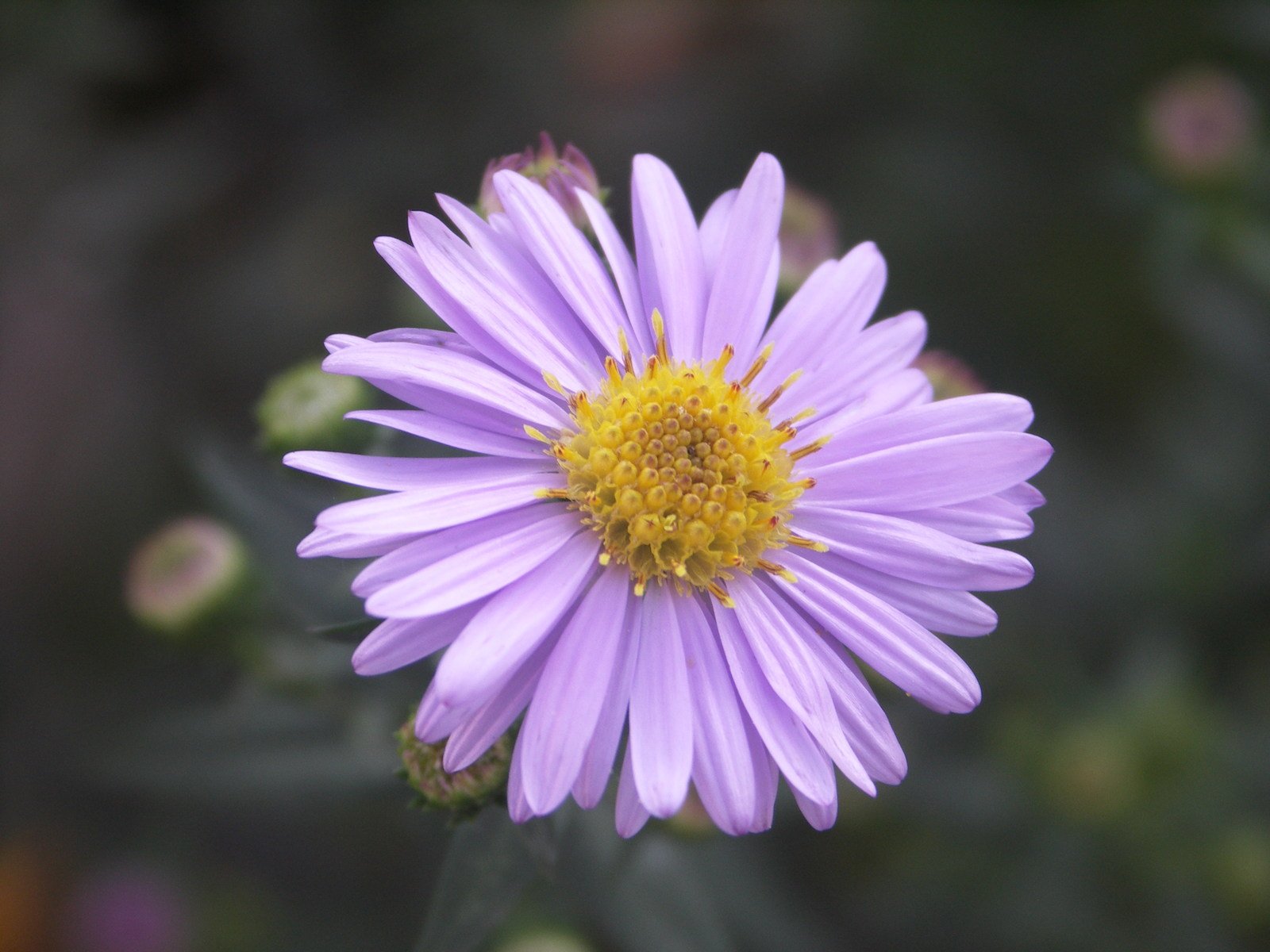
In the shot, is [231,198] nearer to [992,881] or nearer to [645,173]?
[645,173]

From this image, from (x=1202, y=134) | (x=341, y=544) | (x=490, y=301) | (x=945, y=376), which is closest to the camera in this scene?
(x=341, y=544)

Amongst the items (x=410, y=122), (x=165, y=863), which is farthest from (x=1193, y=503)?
(x=165, y=863)

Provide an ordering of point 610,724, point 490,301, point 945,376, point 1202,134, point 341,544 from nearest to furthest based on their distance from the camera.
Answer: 1. point 341,544
2. point 610,724
3. point 490,301
4. point 945,376
5. point 1202,134

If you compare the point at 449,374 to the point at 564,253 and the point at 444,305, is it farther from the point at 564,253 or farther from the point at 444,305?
the point at 564,253

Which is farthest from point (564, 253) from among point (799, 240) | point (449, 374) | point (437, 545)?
point (799, 240)

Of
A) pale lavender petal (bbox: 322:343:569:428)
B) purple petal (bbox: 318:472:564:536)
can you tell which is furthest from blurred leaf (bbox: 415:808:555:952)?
pale lavender petal (bbox: 322:343:569:428)

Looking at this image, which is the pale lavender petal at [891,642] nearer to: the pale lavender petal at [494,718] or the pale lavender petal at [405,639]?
the pale lavender petal at [494,718]

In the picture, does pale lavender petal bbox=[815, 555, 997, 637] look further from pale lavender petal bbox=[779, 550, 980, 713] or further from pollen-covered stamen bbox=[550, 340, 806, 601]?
pollen-covered stamen bbox=[550, 340, 806, 601]
